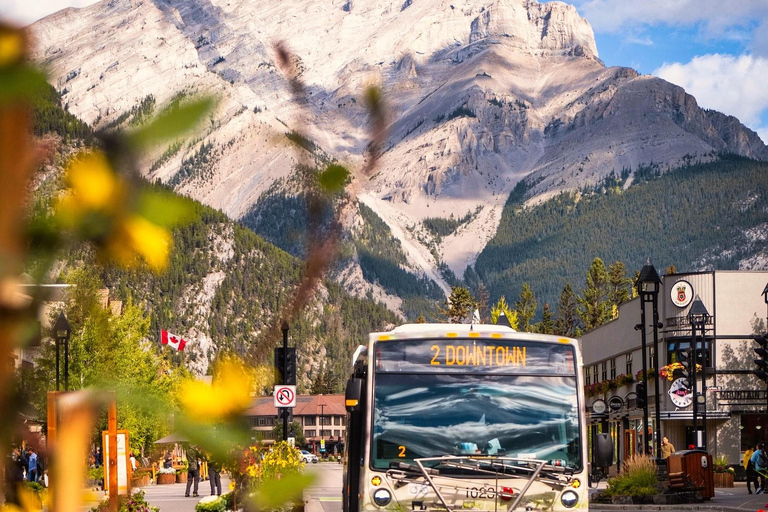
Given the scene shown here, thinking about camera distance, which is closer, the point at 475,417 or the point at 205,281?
the point at 205,281

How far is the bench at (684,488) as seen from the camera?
3153cm

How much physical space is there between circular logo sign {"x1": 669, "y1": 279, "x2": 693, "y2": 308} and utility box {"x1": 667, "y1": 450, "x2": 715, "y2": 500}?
2701 centimetres

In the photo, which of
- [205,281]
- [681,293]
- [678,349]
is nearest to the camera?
[205,281]

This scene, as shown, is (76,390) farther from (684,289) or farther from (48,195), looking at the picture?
(684,289)

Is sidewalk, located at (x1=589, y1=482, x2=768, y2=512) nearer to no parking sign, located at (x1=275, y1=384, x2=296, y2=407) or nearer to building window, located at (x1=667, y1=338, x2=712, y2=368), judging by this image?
no parking sign, located at (x1=275, y1=384, x2=296, y2=407)

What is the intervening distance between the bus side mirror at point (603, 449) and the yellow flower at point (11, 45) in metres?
13.0

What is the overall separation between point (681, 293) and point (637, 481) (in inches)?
1127

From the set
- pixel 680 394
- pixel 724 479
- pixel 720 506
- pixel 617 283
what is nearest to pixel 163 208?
pixel 720 506

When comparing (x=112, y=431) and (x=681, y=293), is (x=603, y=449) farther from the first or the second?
(x=681, y=293)

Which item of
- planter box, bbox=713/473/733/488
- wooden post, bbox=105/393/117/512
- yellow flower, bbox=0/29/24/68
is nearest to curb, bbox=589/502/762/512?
planter box, bbox=713/473/733/488

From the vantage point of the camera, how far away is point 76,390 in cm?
139

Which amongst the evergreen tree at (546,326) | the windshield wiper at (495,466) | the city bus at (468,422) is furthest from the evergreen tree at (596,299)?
the windshield wiper at (495,466)

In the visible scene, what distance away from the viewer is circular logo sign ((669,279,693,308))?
5900 centimetres

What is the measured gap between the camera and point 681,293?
194ft
